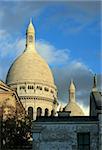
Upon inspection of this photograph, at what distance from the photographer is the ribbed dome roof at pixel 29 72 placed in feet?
390

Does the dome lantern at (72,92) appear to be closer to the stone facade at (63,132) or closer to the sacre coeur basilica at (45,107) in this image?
the sacre coeur basilica at (45,107)

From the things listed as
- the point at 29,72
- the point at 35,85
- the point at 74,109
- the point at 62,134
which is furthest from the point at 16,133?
the point at 74,109

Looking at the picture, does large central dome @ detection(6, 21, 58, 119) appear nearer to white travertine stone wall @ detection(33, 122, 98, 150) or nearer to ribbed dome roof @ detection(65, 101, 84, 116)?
ribbed dome roof @ detection(65, 101, 84, 116)

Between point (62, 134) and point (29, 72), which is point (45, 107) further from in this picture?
point (62, 134)

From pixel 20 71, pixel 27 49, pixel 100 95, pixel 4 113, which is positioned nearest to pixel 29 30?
pixel 27 49

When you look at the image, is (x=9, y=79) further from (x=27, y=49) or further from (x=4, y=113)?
(x=4, y=113)

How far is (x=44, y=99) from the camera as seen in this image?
119 meters

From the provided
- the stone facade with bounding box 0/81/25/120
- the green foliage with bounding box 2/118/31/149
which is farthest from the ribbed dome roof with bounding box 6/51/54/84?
the green foliage with bounding box 2/118/31/149

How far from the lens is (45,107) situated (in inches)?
4648

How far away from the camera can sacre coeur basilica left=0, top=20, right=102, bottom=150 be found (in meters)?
36.4

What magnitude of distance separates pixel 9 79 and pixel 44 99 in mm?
8555

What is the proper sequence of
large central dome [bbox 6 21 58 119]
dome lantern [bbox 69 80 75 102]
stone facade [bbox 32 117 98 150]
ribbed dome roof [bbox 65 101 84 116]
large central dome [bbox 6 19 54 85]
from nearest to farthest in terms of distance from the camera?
1. stone facade [bbox 32 117 98 150]
2. large central dome [bbox 6 21 58 119]
3. large central dome [bbox 6 19 54 85]
4. ribbed dome roof [bbox 65 101 84 116]
5. dome lantern [bbox 69 80 75 102]

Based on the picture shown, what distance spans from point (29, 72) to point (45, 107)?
815cm

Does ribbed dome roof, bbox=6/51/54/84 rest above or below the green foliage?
above
